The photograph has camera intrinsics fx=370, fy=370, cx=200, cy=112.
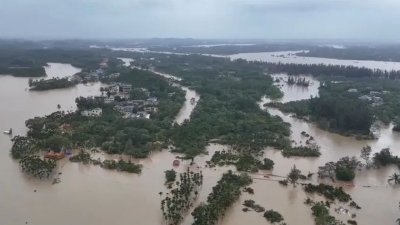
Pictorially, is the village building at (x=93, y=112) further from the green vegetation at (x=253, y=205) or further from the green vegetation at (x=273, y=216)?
the green vegetation at (x=273, y=216)

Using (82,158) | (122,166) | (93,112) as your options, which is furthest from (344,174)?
(93,112)

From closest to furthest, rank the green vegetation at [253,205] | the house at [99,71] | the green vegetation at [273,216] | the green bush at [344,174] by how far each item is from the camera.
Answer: the green vegetation at [273,216]
the green vegetation at [253,205]
the green bush at [344,174]
the house at [99,71]

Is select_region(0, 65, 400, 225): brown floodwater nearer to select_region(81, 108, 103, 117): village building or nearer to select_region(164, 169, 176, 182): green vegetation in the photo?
select_region(164, 169, 176, 182): green vegetation

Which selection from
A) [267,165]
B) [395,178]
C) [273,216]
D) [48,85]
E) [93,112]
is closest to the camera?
[273,216]

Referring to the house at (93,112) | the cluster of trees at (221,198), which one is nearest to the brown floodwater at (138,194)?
the cluster of trees at (221,198)

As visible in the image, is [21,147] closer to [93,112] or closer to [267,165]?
[93,112]

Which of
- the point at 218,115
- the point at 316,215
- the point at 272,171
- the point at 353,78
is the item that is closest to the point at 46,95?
the point at 218,115

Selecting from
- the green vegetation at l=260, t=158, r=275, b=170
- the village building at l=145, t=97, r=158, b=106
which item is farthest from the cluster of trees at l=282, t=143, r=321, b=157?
the village building at l=145, t=97, r=158, b=106
